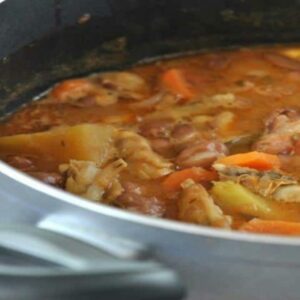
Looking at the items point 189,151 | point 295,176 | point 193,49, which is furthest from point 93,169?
point 193,49

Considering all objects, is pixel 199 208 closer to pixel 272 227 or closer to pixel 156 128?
pixel 272 227

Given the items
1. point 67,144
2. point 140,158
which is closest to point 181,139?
point 140,158

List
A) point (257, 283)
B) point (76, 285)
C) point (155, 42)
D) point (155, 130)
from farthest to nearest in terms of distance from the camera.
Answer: point (155, 42), point (155, 130), point (257, 283), point (76, 285)

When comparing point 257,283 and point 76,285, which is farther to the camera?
point 257,283

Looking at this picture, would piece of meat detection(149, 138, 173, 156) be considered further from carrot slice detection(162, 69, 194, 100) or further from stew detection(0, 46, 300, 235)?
carrot slice detection(162, 69, 194, 100)

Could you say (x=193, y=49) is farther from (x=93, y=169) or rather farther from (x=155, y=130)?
(x=93, y=169)

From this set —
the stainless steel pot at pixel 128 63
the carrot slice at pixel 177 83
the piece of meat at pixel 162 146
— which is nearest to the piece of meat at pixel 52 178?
the piece of meat at pixel 162 146
